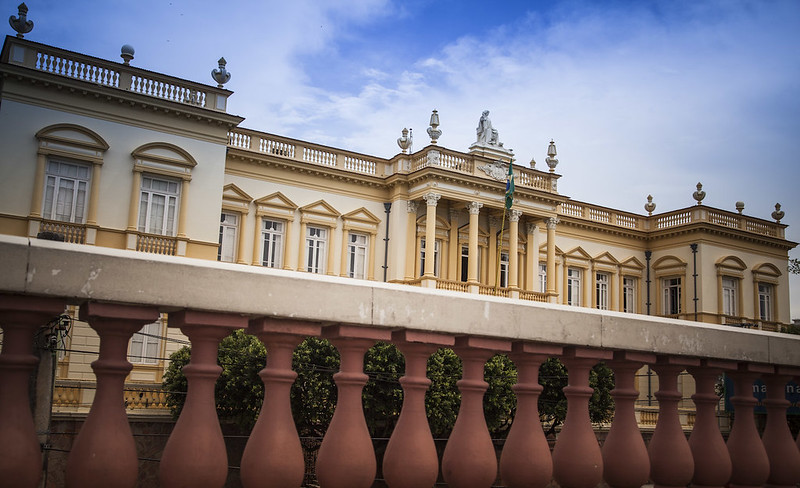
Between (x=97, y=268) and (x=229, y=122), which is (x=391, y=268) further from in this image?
(x=97, y=268)

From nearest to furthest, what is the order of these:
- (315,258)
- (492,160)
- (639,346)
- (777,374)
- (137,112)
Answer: (639,346) < (777,374) < (137,112) < (315,258) < (492,160)

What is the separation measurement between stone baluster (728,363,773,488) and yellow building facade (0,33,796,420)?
1461 cm

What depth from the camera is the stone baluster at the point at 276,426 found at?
3795 millimetres

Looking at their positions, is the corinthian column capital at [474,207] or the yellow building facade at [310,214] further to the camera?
the corinthian column capital at [474,207]

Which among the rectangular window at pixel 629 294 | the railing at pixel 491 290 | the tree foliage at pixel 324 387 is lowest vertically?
the tree foliage at pixel 324 387

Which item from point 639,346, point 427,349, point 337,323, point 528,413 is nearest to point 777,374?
point 639,346

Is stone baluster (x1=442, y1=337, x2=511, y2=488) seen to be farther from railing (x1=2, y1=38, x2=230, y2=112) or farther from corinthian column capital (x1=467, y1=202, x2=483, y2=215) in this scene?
corinthian column capital (x1=467, y1=202, x2=483, y2=215)

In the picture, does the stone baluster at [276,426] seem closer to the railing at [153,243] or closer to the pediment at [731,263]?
the railing at [153,243]

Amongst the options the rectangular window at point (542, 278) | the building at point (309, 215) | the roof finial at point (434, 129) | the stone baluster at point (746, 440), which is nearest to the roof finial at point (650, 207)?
the building at point (309, 215)

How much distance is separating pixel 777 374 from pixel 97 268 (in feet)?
16.7

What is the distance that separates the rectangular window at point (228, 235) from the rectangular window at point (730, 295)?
25846 millimetres

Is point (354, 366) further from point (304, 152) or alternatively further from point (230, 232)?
point (304, 152)

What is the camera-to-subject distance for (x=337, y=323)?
13.5 ft

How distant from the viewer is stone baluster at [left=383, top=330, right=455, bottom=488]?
4152 mm
